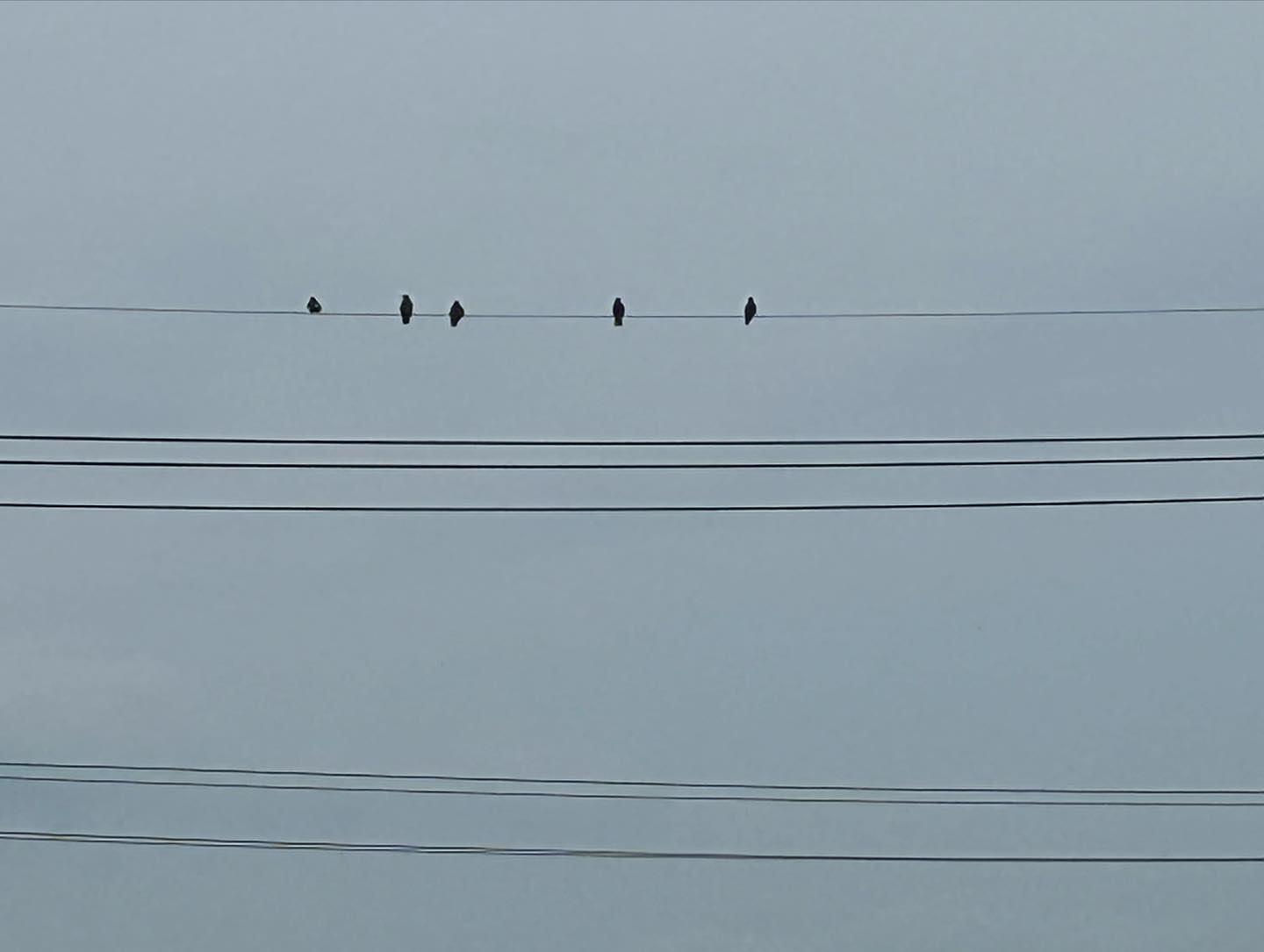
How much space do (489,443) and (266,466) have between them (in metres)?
3.48

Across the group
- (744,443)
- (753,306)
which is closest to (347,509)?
(744,443)

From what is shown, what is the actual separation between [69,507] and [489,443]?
21.3 ft

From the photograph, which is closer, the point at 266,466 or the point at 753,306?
the point at 266,466

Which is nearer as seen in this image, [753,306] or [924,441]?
[924,441]

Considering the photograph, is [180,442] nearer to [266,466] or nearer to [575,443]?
[266,466]

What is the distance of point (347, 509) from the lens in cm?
4709

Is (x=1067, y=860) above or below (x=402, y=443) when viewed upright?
below

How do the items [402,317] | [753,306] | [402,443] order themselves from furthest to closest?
1. [753,306]
2. [402,317]
3. [402,443]

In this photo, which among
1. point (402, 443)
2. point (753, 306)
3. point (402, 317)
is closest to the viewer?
point (402, 443)

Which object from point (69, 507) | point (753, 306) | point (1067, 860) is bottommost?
point (1067, 860)

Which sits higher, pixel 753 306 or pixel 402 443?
pixel 753 306

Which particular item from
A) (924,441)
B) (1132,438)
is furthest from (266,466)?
(1132,438)

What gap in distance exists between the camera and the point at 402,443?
4478 cm

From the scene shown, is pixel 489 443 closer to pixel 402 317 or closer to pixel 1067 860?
pixel 402 317
